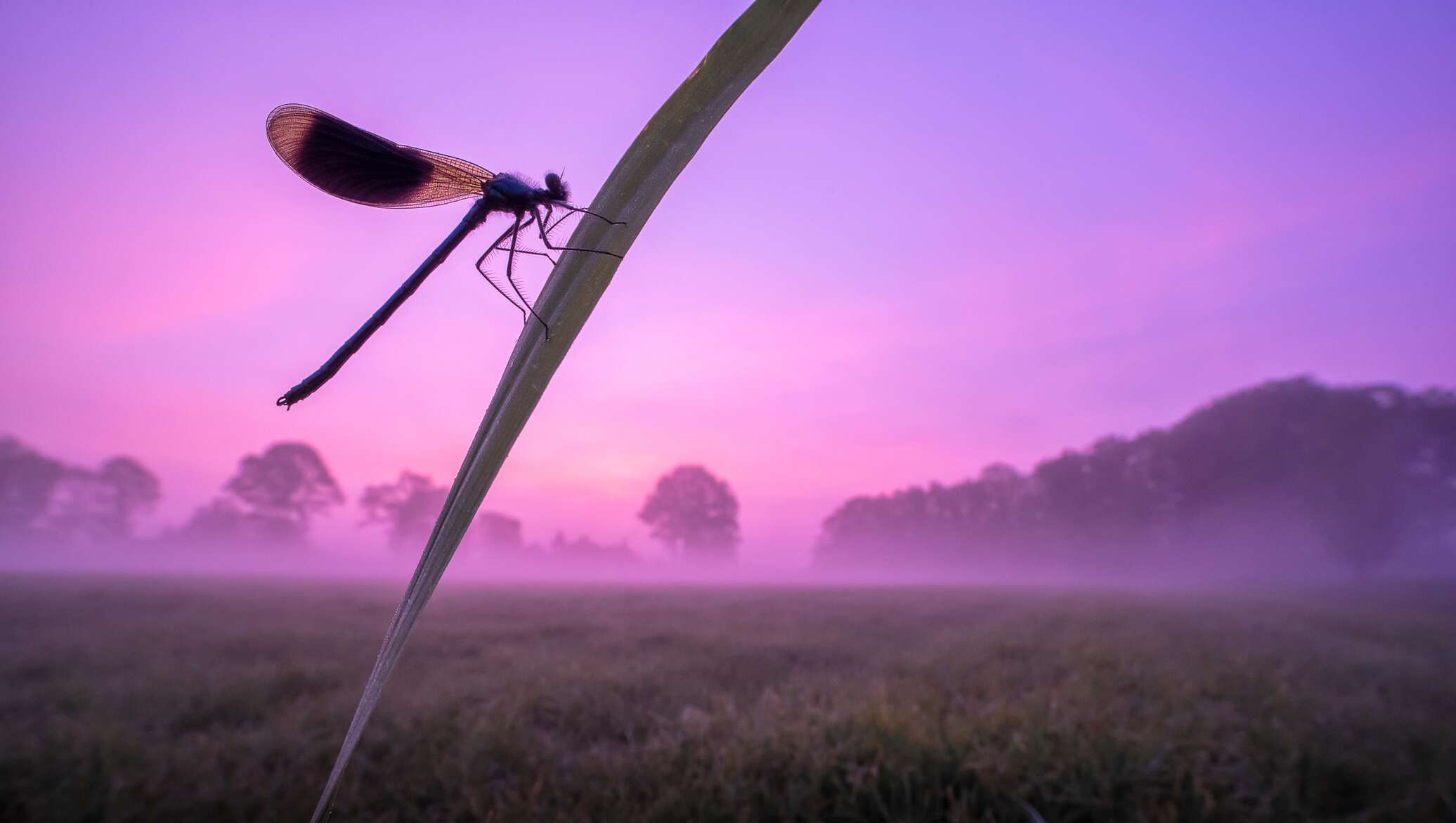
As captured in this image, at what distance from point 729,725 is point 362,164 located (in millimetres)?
4455

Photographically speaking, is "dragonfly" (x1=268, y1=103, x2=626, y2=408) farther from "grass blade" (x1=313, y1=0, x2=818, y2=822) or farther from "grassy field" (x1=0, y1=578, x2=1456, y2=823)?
"grassy field" (x1=0, y1=578, x2=1456, y2=823)

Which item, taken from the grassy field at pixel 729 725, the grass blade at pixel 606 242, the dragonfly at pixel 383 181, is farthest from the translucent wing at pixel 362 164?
the grassy field at pixel 729 725

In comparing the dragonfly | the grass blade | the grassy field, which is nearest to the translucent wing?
the dragonfly

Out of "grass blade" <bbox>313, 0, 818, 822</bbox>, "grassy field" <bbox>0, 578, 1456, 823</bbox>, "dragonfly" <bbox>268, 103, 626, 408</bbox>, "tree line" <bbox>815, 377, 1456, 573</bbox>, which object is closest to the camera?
"grass blade" <bbox>313, 0, 818, 822</bbox>

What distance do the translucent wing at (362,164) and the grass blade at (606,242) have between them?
1.07 meters

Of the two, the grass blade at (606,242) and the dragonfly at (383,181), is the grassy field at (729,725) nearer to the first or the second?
the dragonfly at (383,181)

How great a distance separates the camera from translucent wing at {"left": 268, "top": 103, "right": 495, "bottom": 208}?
1239 millimetres

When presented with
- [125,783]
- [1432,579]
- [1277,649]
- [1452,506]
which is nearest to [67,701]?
[125,783]

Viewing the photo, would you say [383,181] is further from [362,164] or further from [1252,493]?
[1252,493]

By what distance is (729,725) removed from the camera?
14.9 ft

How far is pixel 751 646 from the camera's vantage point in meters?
9.88

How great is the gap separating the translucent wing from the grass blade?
1066 millimetres

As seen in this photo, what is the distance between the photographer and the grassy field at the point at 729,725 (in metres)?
3.54

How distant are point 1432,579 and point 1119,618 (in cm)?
1945
